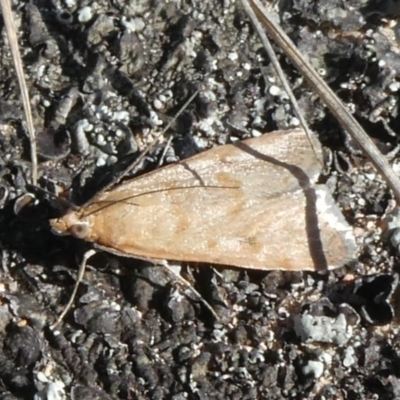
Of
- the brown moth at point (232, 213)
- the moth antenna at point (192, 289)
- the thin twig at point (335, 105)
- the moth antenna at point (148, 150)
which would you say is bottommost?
the moth antenna at point (192, 289)

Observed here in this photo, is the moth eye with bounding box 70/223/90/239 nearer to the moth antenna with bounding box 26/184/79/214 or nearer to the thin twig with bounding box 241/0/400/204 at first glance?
the moth antenna with bounding box 26/184/79/214

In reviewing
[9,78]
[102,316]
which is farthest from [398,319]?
[9,78]

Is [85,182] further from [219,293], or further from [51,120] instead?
[219,293]

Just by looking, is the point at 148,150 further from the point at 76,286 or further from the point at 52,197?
the point at 76,286

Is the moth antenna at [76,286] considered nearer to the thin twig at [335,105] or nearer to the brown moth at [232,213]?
the brown moth at [232,213]

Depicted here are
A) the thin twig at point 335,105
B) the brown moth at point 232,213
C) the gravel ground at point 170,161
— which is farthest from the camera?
the brown moth at point 232,213

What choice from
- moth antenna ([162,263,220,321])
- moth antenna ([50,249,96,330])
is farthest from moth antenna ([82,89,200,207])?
moth antenna ([162,263,220,321])

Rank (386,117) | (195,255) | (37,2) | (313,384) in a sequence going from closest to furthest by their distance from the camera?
1. (313,384)
2. (195,255)
3. (386,117)
4. (37,2)

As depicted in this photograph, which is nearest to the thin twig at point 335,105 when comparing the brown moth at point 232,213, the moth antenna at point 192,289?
the brown moth at point 232,213
